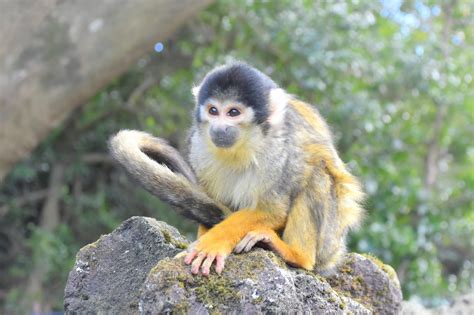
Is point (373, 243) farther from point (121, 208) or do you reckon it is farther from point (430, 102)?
point (121, 208)

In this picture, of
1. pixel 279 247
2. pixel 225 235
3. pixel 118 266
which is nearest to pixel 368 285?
pixel 279 247

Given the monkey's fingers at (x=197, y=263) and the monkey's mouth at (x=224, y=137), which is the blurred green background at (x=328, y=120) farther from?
the monkey's fingers at (x=197, y=263)

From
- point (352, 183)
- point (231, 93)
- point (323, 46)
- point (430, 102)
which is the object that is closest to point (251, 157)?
point (231, 93)

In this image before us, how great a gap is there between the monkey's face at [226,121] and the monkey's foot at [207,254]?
1.99ft

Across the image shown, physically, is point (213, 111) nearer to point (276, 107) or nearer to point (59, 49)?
point (276, 107)

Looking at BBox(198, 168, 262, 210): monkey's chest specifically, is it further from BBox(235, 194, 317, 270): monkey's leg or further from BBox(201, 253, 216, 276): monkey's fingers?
BBox(201, 253, 216, 276): monkey's fingers

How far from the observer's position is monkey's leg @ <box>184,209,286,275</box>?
3.17 meters

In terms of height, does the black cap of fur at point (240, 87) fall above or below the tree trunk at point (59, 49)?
above

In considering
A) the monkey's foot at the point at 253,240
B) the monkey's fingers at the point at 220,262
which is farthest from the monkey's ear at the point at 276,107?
the monkey's fingers at the point at 220,262

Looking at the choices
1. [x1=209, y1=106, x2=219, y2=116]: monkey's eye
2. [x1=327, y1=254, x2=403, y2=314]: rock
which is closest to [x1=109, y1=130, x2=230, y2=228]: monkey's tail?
[x1=209, y1=106, x2=219, y2=116]: monkey's eye

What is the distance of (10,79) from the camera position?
22.7 feet

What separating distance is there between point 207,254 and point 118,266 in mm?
581

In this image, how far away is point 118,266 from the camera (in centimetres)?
354

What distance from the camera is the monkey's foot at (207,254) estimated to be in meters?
3.13
